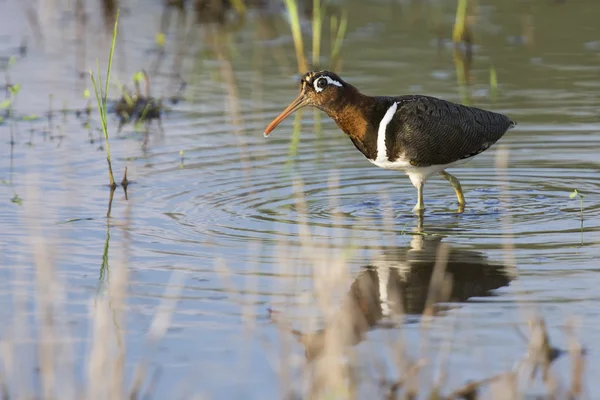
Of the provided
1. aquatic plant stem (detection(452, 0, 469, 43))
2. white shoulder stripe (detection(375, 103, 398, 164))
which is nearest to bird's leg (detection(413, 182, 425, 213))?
white shoulder stripe (detection(375, 103, 398, 164))

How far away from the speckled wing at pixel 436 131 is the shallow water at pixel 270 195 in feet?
1.45

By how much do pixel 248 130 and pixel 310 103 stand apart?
213 cm

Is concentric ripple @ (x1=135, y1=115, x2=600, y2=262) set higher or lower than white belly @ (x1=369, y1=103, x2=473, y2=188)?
lower

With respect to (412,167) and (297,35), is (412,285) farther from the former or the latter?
(297,35)

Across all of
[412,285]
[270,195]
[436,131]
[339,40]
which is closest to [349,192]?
[270,195]

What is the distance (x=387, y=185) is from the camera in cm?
934

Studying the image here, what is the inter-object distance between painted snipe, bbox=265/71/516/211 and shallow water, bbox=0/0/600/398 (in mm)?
400

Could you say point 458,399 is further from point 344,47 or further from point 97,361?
point 344,47

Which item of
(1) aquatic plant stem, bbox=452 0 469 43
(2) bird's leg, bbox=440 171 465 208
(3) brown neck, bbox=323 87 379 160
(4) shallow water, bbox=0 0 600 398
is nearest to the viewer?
(4) shallow water, bbox=0 0 600 398

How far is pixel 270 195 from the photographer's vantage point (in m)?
8.69

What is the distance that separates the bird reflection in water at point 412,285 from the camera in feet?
19.3

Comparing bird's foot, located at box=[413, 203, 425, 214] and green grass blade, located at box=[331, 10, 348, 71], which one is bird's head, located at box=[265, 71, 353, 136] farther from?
green grass blade, located at box=[331, 10, 348, 71]

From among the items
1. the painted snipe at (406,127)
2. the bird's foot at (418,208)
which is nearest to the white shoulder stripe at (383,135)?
the painted snipe at (406,127)

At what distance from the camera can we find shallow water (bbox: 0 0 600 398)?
5.83 meters
